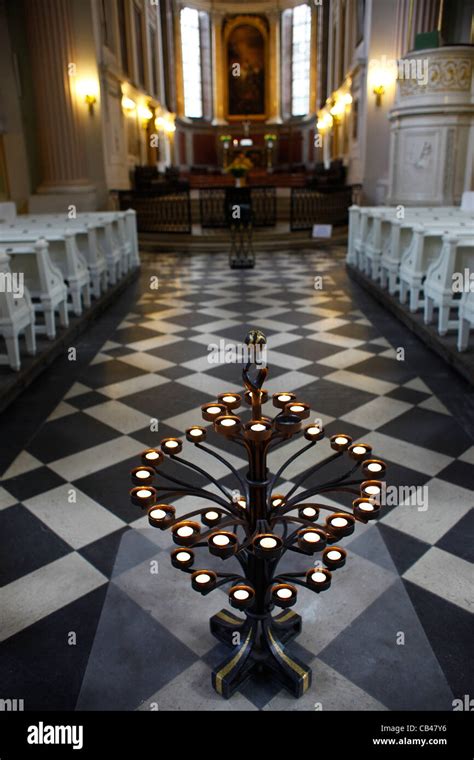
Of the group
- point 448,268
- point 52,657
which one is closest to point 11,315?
point 52,657

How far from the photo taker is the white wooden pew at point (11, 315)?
12.1ft

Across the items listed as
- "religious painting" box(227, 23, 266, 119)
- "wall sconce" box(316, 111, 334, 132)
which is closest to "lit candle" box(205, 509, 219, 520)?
"wall sconce" box(316, 111, 334, 132)

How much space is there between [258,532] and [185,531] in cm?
19

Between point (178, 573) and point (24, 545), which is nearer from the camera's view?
point (178, 573)

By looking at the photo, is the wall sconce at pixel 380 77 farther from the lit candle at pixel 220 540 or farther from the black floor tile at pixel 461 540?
the lit candle at pixel 220 540

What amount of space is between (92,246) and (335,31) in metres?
14.7

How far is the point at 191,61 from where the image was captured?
22.7 m

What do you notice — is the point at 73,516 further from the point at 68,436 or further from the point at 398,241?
the point at 398,241

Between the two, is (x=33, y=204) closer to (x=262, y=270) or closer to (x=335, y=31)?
(x=262, y=270)

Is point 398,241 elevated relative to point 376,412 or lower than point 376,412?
elevated

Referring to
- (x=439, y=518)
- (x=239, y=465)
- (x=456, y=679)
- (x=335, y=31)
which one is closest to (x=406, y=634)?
(x=456, y=679)

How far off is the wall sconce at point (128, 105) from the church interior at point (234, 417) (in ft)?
4.88
